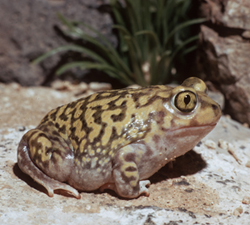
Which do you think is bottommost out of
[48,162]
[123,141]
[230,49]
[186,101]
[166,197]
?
[166,197]

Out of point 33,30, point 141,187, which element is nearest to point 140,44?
point 33,30

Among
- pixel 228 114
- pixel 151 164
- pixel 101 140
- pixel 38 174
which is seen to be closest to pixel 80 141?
pixel 101 140

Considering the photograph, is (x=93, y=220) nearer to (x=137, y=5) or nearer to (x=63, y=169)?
(x=63, y=169)

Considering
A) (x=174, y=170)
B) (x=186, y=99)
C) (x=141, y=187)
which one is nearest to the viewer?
(x=186, y=99)

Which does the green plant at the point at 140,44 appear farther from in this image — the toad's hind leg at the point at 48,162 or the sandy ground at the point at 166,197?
the toad's hind leg at the point at 48,162

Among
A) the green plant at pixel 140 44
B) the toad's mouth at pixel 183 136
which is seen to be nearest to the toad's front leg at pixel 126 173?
the toad's mouth at pixel 183 136

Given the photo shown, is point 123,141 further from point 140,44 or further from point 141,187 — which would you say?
point 140,44

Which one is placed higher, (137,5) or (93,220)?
(137,5)
